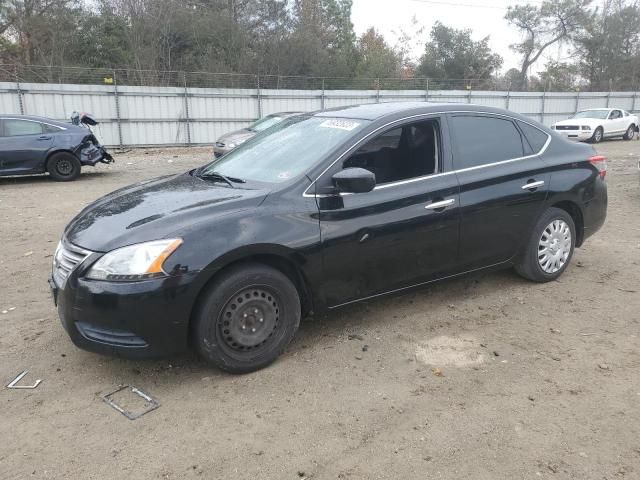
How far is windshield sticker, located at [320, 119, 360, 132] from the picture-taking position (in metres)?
4.02

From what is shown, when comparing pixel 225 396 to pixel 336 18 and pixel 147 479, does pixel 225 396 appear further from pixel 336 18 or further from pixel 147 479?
pixel 336 18

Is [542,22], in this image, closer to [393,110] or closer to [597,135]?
[597,135]

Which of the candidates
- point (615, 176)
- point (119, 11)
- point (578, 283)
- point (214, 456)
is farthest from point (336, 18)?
point (214, 456)

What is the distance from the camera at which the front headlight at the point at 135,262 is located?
3.08m

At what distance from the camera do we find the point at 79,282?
10.4 feet

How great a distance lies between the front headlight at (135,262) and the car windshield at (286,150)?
0.97m

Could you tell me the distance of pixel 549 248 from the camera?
495cm

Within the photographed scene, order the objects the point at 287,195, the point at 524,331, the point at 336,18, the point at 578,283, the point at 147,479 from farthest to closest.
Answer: the point at 336,18, the point at 578,283, the point at 524,331, the point at 287,195, the point at 147,479

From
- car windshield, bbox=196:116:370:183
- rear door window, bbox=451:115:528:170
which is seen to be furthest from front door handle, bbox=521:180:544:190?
car windshield, bbox=196:116:370:183

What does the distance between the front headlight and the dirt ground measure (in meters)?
0.75

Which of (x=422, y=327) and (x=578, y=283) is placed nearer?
(x=422, y=327)

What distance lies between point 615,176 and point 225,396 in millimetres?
11764

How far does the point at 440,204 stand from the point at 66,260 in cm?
259

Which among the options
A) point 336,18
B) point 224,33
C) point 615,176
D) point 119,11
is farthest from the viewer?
point 336,18
